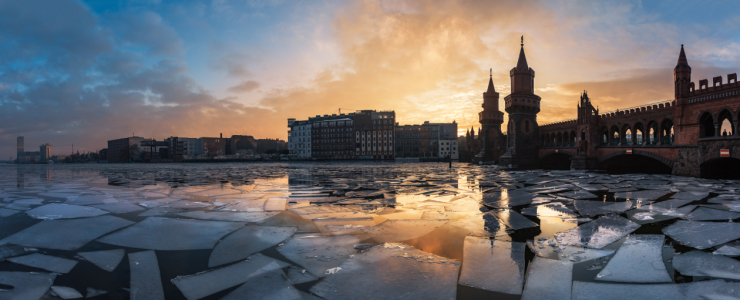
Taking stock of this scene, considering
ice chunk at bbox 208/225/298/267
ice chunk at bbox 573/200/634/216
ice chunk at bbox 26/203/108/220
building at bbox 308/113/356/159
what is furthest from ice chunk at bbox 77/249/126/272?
building at bbox 308/113/356/159

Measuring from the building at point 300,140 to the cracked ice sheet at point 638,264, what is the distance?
368 feet

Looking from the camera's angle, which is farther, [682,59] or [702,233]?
[682,59]

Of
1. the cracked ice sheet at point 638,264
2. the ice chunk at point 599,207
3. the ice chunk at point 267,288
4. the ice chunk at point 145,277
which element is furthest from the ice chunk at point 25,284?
A: the ice chunk at point 599,207

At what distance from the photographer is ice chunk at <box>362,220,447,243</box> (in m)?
5.68

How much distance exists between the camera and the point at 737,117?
1919 centimetres

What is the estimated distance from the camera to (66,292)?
341cm

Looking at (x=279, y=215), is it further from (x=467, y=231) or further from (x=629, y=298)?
(x=629, y=298)

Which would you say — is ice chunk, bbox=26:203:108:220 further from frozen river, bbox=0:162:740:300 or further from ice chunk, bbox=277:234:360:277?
ice chunk, bbox=277:234:360:277

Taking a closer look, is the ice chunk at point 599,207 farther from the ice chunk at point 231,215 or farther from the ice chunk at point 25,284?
the ice chunk at point 25,284

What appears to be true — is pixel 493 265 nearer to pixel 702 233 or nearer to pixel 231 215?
pixel 702 233

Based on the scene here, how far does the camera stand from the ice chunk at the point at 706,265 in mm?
3971

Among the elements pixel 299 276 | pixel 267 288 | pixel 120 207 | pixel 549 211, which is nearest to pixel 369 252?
pixel 299 276

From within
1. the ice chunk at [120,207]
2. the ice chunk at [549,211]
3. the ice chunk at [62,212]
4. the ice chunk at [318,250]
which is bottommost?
the ice chunk at [549,211]

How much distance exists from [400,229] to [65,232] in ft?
21.7
